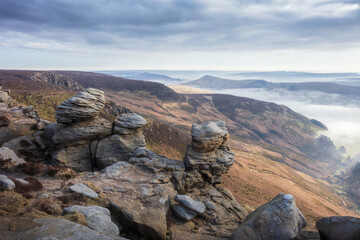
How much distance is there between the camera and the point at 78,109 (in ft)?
97.6

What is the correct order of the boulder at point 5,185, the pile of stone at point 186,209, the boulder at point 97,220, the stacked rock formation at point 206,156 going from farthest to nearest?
the stacked rock formation at point 206,156 → the pile of stone at point 186,209 → the boulder at point 5,185 → the boulder at point 97,220

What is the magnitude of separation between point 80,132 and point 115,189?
13.5 meters

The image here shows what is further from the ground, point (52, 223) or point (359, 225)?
point (52, 223)

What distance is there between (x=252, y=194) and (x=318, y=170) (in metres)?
160

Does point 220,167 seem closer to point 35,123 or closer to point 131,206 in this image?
point 131,206

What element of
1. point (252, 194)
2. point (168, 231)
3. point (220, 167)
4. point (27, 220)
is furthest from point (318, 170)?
point (27, 220)

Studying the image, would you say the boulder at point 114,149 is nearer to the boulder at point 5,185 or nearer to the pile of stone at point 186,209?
the pile of stone at point 186,209

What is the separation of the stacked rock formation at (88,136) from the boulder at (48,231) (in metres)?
18.8

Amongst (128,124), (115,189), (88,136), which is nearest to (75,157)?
(88,136)

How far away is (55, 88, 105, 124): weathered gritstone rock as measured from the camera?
2961 cm

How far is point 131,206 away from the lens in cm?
1859

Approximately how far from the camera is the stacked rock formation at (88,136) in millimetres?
30000

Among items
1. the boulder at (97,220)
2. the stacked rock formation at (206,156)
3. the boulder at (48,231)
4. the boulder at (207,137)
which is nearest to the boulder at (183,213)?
the stacked rock formation at (206,156)

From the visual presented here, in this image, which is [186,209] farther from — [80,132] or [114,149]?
[80,132]
